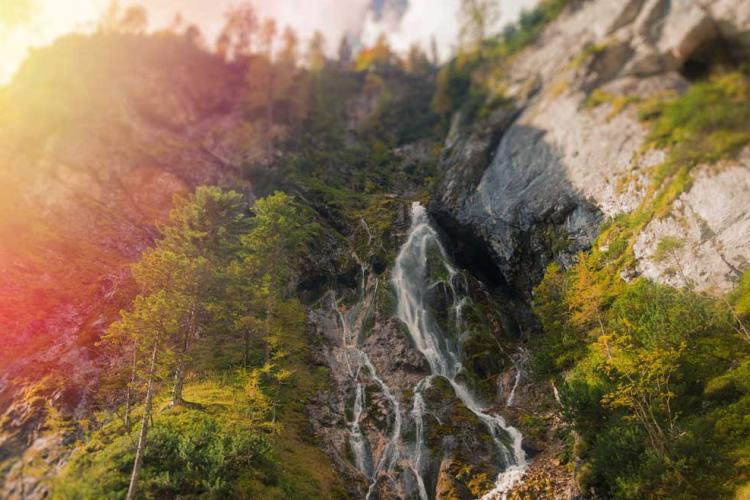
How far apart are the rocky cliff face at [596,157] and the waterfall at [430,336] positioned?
4.87m

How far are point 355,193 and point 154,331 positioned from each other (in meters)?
35.2

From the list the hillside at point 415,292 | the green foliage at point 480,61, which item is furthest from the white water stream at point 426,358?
the green foliage at point 480,61

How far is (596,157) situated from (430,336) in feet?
68.0

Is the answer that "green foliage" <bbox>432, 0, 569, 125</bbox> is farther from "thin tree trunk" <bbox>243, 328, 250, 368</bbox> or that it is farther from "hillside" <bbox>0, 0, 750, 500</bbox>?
"thin tree trunk" <bbox>243, 328, 250, 368</bbox>

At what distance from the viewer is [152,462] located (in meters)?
19.7

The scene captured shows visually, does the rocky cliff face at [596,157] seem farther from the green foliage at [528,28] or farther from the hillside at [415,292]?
the green foliage at [528,28]

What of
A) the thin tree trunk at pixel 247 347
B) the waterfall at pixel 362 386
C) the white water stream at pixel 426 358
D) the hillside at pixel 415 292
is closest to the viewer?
the hillside at pixel 415 292

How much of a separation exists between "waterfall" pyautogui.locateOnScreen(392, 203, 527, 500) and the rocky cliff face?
16.0 feet

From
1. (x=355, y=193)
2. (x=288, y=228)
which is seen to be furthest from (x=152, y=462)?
(x=355, y=193)

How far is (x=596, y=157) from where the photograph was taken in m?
38.2

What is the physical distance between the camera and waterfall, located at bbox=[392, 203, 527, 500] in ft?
81.9

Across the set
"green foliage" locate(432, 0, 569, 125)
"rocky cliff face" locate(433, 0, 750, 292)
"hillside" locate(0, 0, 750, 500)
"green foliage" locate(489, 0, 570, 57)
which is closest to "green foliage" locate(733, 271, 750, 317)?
"hillside" locate(0, 0, 750, 500)

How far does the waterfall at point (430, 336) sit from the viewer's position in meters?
25.0

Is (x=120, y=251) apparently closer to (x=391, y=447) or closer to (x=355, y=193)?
(x=355, y=193)
